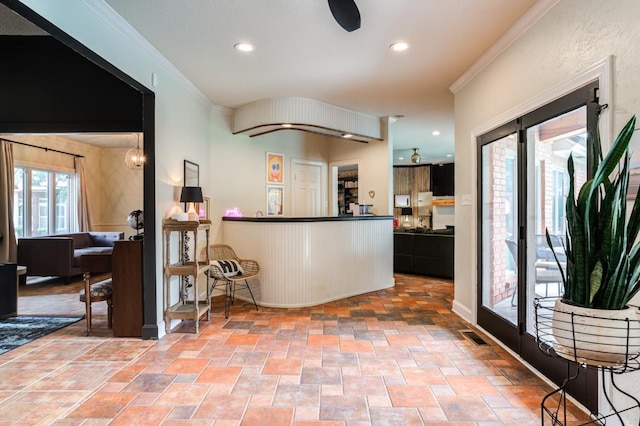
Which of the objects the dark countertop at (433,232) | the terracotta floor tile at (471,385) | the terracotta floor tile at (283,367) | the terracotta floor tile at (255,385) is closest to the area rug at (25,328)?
the terracotta floor tile at (255,385)

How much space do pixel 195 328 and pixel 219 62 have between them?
2.68m

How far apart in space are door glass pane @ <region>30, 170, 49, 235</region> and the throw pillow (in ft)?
16.0

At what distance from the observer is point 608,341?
4.19 ft

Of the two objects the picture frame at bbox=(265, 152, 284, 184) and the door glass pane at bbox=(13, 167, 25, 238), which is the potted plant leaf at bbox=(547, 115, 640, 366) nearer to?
the picture frame at bbox=(265, 152, 284, 184)

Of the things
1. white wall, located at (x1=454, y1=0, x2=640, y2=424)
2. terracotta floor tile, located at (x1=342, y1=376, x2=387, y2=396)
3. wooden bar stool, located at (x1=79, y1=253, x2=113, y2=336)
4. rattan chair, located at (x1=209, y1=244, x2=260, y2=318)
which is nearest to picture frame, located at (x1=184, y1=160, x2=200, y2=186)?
rattan chair, located at (x1=209, y1=244, x2=260, y2=318)

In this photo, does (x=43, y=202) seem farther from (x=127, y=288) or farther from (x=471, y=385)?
(x=471, y=385)

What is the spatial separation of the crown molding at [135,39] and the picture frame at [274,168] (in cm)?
175

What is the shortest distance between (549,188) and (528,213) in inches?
10.7

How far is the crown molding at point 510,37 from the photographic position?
231cm

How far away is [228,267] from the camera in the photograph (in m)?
3.95

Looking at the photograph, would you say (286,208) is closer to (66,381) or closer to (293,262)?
(293,262)

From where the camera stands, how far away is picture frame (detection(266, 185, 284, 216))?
5.45m

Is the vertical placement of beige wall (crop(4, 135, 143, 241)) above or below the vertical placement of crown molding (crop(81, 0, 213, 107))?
below

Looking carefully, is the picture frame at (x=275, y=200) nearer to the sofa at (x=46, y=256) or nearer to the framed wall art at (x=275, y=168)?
the framed wall art at (x=275, y=168)
